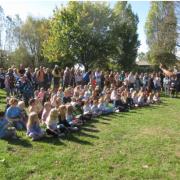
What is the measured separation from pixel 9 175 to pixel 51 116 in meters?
3.70

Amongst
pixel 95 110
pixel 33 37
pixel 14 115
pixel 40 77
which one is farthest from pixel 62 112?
pixel 33 37

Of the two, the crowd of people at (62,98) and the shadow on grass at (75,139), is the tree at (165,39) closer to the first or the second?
the crowd of people at (62,98)

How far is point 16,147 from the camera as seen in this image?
895cm

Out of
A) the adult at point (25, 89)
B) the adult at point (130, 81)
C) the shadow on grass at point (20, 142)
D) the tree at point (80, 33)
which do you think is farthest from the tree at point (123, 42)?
the shadow on grass at point (20, 142)

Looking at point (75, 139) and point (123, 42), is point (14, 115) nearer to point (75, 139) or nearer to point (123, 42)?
point (75, 139)

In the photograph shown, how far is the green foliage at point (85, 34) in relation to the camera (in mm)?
40406

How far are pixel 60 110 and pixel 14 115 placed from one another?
56.6 inches

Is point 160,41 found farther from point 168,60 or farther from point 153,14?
point 153,14

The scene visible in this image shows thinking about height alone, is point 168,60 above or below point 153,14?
below

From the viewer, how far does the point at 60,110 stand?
11.3 metres

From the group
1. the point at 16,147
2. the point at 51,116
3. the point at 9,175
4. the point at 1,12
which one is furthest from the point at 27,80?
the point at 1,12

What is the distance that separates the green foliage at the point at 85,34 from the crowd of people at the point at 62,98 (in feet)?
52.5

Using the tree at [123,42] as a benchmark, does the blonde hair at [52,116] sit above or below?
below

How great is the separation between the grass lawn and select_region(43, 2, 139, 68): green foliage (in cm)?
2887
